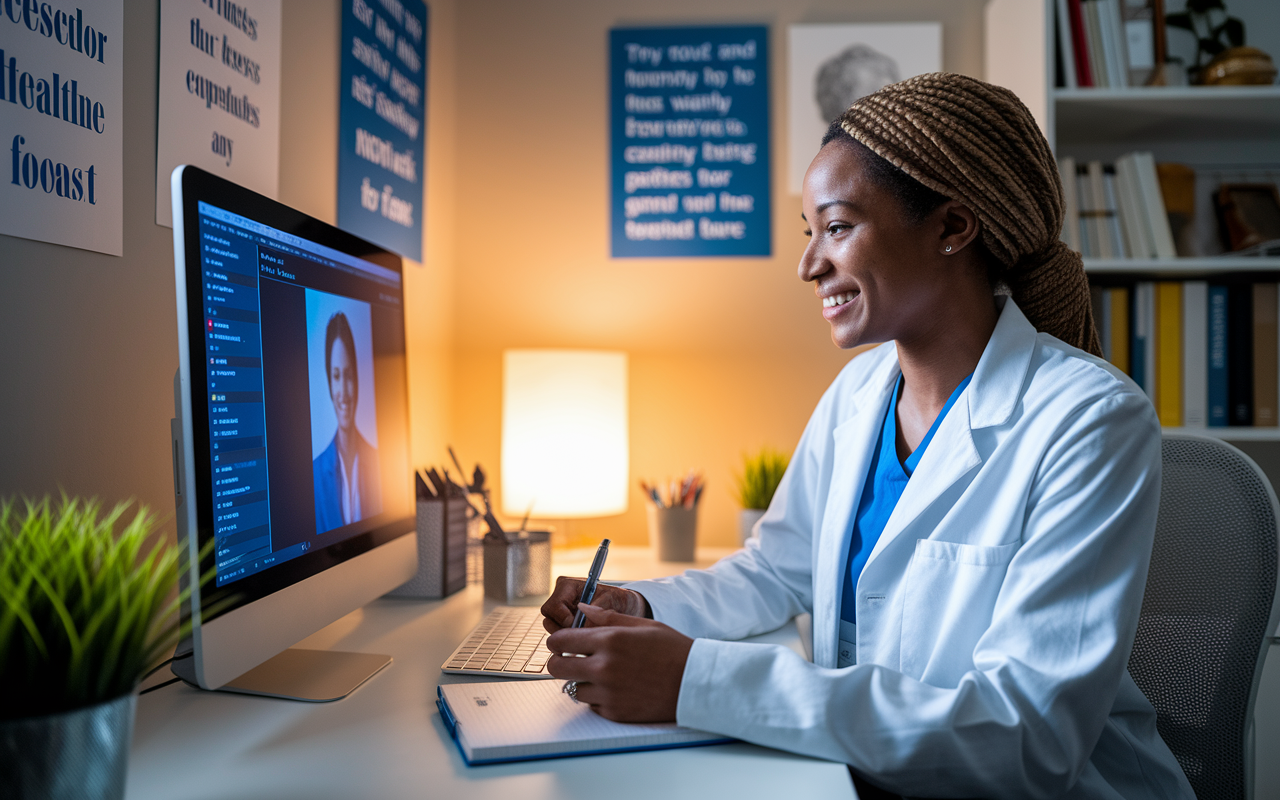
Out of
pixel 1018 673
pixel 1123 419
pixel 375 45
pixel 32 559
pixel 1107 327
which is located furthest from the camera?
pixel 1107 327

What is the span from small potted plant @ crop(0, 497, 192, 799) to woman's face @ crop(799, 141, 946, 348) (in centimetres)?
85

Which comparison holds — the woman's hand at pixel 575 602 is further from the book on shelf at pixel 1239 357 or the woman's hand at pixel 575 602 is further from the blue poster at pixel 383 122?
the book on shelf at pixel 1239 357

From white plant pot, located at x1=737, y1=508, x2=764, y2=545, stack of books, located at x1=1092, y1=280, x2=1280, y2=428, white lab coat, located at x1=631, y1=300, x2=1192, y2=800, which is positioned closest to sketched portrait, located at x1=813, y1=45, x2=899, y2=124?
stack of books, located at x1=1092, y1=280, x2=1280, y2=428

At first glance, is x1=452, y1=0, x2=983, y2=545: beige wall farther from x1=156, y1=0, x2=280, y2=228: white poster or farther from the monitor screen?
the monitor screen

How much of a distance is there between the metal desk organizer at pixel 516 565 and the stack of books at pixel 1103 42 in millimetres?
1547

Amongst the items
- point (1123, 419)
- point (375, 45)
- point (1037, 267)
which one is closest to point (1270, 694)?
point (1123, 419)

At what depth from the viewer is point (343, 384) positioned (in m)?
1.02

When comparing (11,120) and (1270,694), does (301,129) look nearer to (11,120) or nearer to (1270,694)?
(11,120)

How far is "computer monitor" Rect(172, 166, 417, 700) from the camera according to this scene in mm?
706

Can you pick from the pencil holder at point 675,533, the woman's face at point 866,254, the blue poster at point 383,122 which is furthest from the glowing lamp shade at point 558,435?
the woman's face at point 866,254

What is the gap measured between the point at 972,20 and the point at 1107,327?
35.0 inches

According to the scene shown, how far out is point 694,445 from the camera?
215 centimetres

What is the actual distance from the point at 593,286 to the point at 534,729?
5.05 feet

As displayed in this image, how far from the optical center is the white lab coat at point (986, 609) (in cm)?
70
